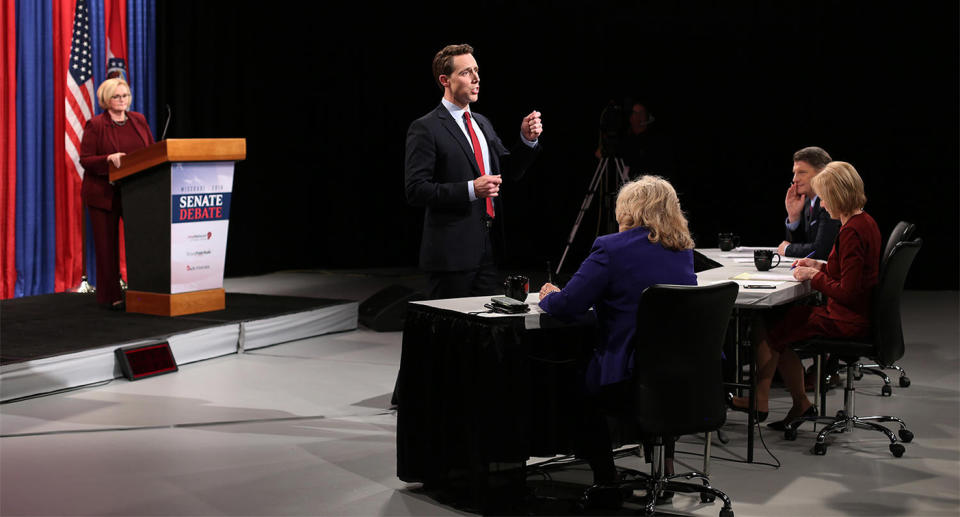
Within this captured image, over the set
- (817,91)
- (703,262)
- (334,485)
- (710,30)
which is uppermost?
(710,30)

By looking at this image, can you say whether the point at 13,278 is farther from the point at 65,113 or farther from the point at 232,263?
the point at 232,263

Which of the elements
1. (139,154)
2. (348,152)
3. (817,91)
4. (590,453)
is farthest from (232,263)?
(590,453)

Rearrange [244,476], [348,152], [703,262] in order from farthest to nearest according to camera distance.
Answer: [348,152], [703,262], [244,476]

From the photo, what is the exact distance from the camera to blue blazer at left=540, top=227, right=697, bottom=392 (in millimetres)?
3143

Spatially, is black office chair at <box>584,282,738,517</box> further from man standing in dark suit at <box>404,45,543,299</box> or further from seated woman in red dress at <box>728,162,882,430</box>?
man standing in dark suit at <box>404,45,543,299</box>

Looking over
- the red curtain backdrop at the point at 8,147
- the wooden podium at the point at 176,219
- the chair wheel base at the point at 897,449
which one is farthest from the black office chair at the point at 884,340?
the red curtain backdrop at the point at 8,147

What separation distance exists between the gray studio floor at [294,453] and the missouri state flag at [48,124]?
328 centimetres

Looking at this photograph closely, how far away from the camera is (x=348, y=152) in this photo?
36.2 feet

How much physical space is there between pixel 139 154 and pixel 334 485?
338 centimetres

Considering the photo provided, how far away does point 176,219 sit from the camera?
6148 millimetres

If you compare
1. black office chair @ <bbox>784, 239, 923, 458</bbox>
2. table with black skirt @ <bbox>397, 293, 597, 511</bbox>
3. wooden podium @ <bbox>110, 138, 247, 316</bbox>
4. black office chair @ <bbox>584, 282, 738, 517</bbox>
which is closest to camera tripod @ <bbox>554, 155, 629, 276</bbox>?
wooden podium @ <bbox>110, 138, 247, 316</bbox>

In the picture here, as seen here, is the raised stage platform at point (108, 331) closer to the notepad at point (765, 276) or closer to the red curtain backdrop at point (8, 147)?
the red curtain backdrop at point (8, 147)

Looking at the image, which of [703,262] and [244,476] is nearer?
[244,476]

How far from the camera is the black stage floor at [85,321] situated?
535cm
